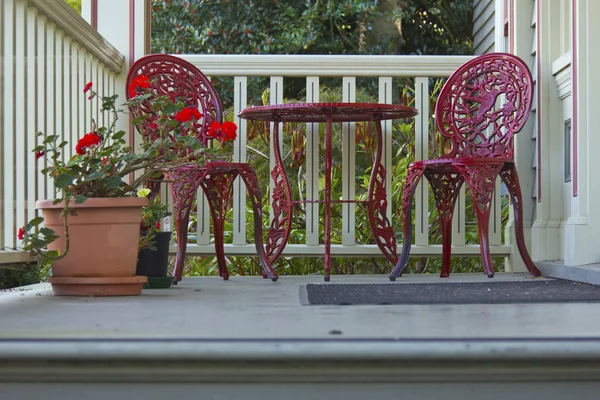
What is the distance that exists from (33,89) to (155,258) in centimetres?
70

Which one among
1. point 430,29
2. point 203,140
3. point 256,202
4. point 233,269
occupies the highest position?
point 430,29

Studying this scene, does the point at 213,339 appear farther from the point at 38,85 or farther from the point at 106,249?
the point at 38,85

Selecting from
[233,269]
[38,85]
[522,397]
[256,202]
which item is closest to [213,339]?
[522,397]

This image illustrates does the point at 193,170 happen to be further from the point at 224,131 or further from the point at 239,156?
the point at 239,156

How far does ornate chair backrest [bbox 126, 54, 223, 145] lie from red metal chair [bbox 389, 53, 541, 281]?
0.93 metres

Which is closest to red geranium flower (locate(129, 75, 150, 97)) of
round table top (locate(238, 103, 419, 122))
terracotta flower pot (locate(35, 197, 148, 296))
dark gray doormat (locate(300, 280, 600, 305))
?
round table top (locate(238, 103, 419, 122))

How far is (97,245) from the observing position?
253 cm

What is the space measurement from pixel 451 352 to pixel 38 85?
1926 millimetres

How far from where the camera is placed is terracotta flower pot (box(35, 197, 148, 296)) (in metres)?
2.53

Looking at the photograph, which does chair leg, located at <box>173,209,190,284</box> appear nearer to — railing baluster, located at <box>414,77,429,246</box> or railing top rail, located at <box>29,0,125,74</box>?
railing top rail, located at <box>29,0,125,74</box>

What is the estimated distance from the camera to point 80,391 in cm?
154

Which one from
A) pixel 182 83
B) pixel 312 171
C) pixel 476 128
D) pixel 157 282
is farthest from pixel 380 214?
pixel 157 282

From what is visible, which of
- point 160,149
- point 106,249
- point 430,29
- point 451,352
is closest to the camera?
point 451,352

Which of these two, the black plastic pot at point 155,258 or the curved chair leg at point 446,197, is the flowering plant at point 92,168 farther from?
the curved chair leg at point 446,197
